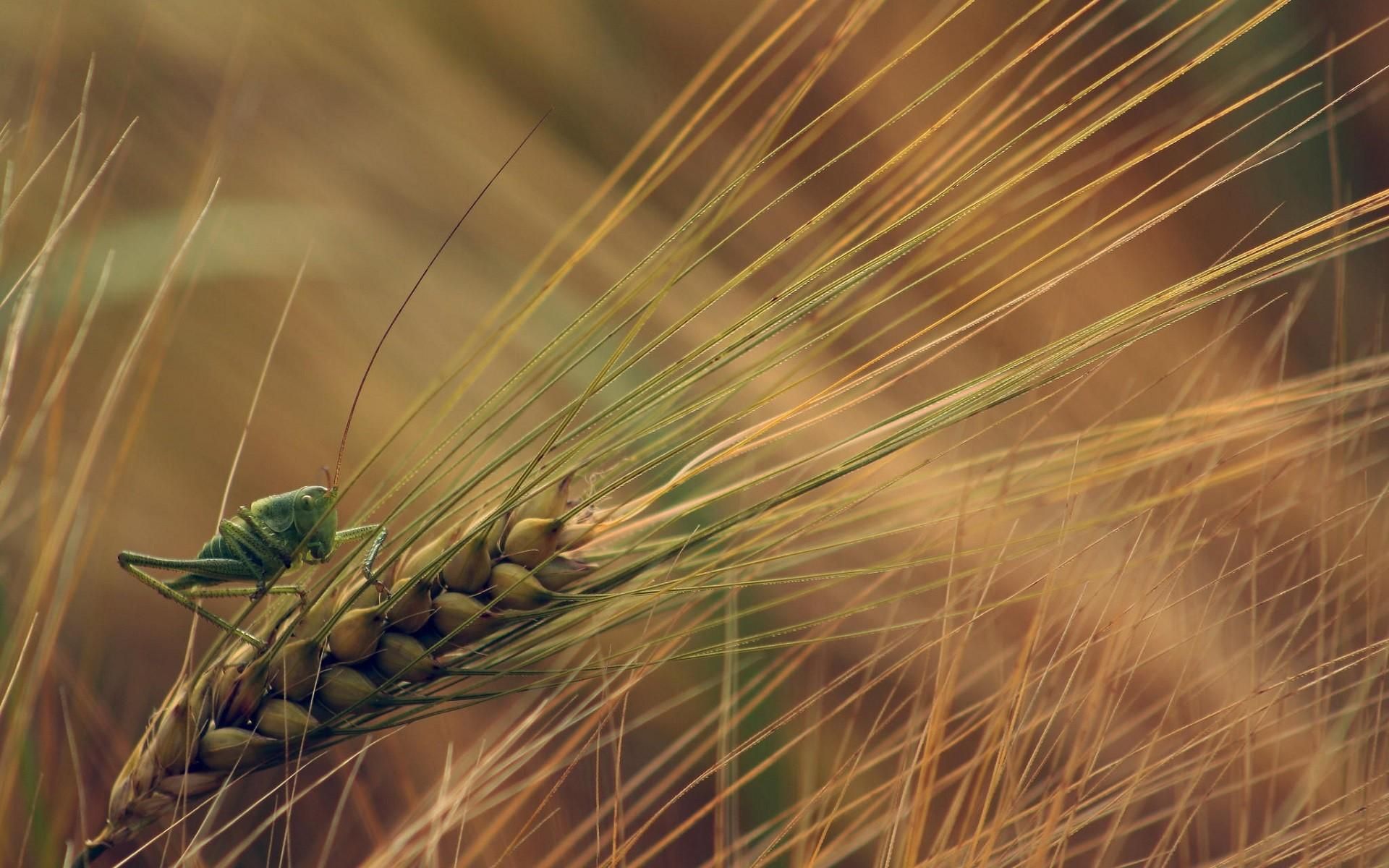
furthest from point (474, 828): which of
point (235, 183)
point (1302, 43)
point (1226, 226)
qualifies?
point (1302, 43)

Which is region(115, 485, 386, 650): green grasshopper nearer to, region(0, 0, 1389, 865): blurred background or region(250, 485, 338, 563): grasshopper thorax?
region(250, 485, 338, 563): grasshopper thorax

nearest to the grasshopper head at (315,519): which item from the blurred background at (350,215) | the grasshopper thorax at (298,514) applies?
the grasshopper thorax at (298,514)

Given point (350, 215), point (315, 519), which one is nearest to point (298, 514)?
point (315, 519)

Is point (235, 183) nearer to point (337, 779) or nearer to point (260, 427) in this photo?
point (260, 427)

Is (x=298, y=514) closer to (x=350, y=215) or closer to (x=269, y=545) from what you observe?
(x=269, y=545)

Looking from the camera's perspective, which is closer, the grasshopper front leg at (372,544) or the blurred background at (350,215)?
the grasshopper front leg at (372,544)

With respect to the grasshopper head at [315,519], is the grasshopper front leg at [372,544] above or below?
below

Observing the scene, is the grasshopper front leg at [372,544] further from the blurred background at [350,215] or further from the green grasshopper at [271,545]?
the blurred background at [350,215]
